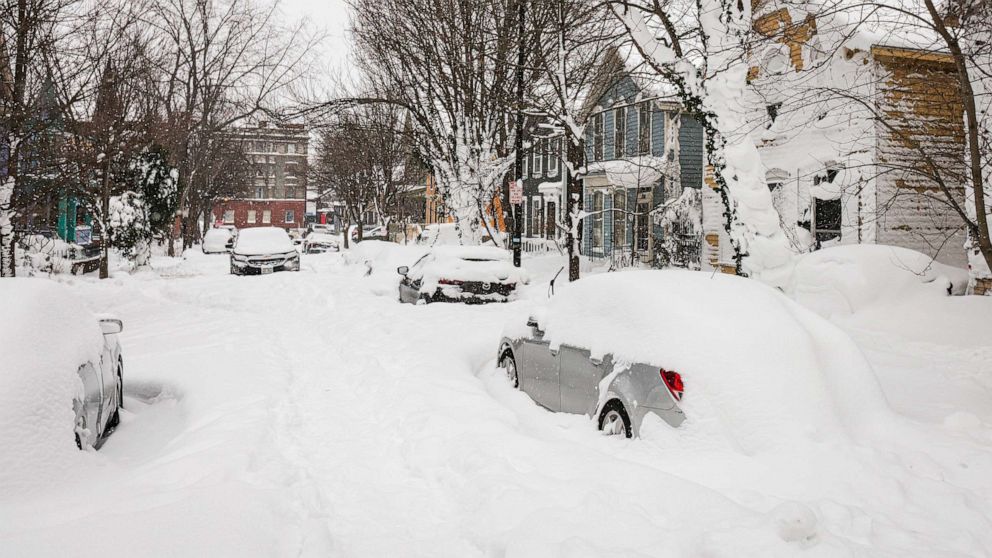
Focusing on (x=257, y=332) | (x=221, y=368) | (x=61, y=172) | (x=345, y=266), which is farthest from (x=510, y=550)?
(x=345, y=266)

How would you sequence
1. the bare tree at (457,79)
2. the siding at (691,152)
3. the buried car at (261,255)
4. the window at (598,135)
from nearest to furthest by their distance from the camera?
the bare tree at (457,79) < the buried car at (261,255) < the siding at (691,152) < the window at (598,135)

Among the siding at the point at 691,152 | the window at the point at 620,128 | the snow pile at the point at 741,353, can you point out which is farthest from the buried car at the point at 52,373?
the window at the point at 620,128

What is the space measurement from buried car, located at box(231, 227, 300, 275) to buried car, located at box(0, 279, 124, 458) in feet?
60.7

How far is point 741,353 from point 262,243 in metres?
22.5

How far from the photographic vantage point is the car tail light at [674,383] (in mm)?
5332

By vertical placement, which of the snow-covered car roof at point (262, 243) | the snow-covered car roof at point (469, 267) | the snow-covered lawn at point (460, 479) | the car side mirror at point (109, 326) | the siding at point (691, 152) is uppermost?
the siding at point (691, 152)

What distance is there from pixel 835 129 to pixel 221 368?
15.6m

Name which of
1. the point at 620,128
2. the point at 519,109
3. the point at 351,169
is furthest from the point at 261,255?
the point at 351,169

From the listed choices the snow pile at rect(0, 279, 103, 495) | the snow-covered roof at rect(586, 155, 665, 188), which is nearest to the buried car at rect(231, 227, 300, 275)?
the snow-covered roof at rect(586, 155, 665, 188)

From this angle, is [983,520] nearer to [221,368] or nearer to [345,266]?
[221,368]

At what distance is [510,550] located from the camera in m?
4.00

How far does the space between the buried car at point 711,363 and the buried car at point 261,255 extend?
64.2 feet

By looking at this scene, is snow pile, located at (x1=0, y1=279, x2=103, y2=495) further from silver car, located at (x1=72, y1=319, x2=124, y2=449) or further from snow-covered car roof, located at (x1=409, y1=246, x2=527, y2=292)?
snow-covered car roof, located at (x1=409, y1=246, x2=527, y2=292)

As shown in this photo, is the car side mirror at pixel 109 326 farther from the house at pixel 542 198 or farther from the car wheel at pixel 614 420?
the house at pixel 542 198
